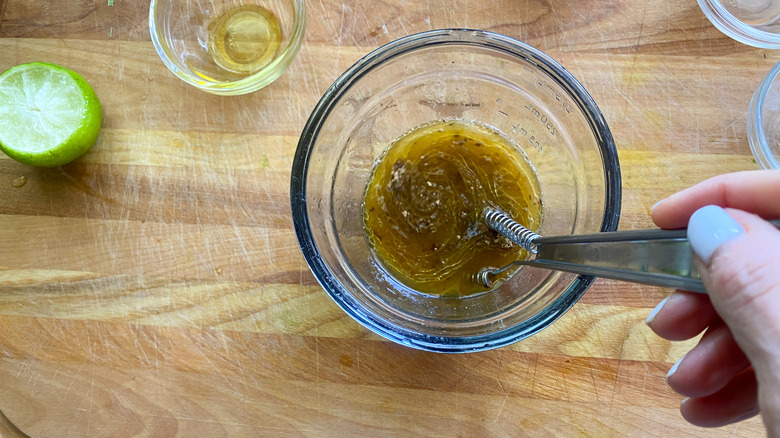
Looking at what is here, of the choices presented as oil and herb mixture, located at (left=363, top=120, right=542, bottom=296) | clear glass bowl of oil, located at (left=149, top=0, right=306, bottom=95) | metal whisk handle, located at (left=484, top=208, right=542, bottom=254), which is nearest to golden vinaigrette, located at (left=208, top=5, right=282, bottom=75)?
clear glass bowl of oil, located at (left=149, top=0, right=306, bottom=95)

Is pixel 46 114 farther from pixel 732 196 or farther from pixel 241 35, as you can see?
pixel 732 196

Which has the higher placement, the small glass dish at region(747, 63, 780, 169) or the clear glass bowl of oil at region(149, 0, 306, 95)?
the clear glass bowl of oil at region(149, 0, 306, 95)

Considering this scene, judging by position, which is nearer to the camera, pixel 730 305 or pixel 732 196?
pixel 730 305

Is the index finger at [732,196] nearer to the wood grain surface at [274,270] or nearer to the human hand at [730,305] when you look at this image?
the human hand at [730,305]

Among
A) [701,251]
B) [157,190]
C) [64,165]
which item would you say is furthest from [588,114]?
[64,165]

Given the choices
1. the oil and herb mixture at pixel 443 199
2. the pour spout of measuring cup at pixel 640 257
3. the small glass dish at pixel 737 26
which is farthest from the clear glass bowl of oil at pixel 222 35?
the small glass dish at pixel 737 26

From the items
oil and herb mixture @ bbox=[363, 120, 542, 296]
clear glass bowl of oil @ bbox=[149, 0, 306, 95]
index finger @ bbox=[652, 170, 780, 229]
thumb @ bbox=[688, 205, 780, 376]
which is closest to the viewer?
thumb @ bbox=[688, 205, 780, 376]

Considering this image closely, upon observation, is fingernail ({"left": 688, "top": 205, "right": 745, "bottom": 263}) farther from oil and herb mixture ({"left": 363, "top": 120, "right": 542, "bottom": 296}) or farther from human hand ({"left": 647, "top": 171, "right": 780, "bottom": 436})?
oil and herb mixture ({"left": 363, "top": 120, "right": 542, "bottom": 296})

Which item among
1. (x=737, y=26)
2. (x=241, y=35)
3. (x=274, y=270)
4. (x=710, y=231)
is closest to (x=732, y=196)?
(x=710, y=231)
